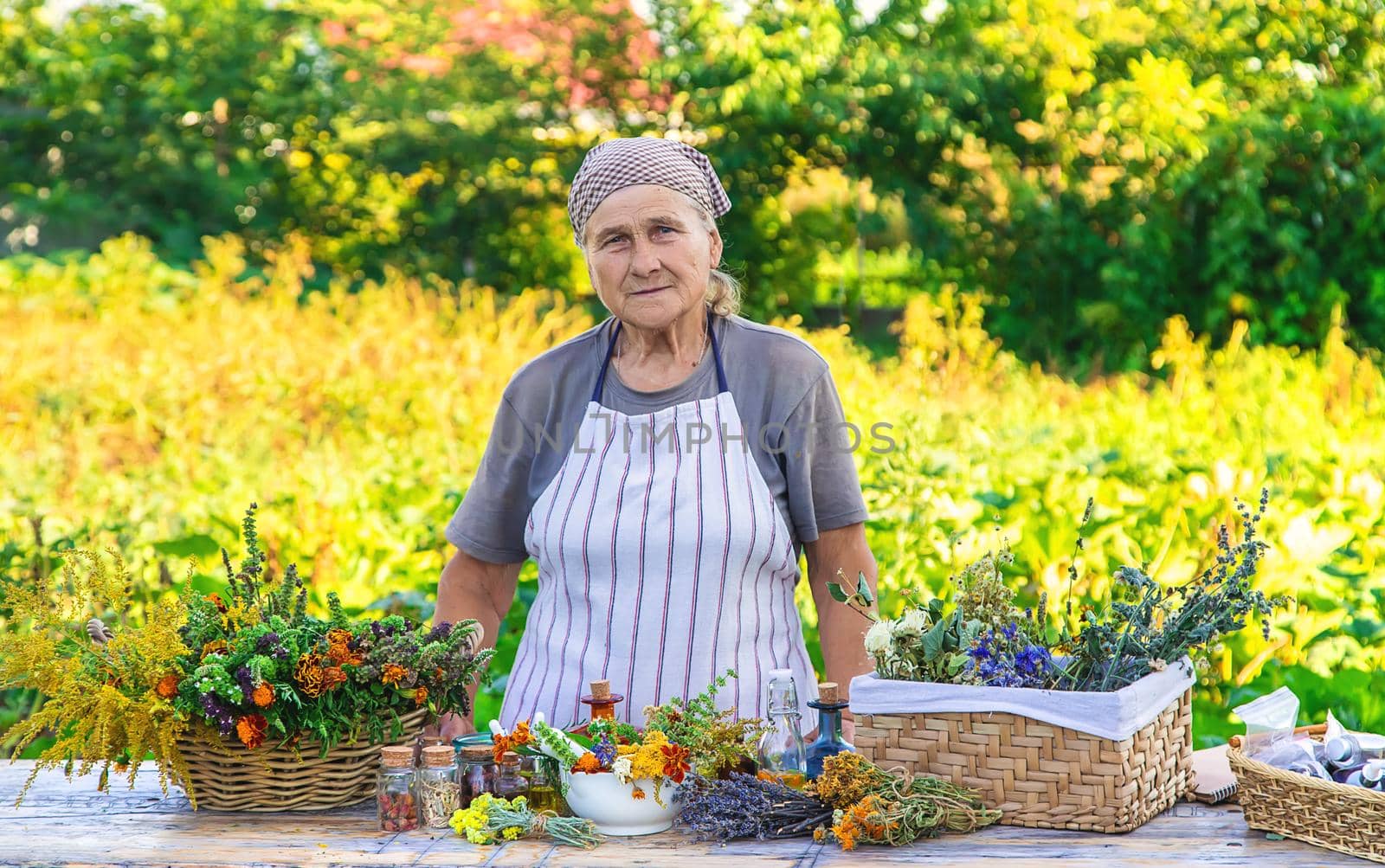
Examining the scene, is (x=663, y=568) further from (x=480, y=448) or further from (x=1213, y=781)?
(x=480, y=448)

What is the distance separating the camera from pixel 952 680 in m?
1.90

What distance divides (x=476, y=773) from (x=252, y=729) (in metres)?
0.31

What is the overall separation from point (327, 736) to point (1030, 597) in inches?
97.6

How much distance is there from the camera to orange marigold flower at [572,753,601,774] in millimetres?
1898

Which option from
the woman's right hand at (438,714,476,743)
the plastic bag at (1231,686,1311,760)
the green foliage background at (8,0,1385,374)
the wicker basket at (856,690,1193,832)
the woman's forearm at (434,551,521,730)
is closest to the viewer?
the wicker basket at (856,690,1193,832)

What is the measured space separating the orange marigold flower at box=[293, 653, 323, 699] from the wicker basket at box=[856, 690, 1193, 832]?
73 cm

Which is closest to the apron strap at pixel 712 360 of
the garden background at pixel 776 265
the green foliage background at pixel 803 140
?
the garden background at pixel 776 265

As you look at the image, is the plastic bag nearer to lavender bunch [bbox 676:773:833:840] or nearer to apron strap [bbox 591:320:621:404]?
lavender bunch [bbox 676:773:833:840]

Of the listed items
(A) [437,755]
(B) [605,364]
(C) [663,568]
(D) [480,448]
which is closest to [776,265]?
(D) [480,448]

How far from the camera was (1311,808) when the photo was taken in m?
1.79

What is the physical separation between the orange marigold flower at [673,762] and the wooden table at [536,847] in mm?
82

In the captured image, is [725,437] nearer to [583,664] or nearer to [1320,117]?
[583,664]

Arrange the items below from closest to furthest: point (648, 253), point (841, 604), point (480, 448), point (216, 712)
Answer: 1. point (216, 712)
2. point (648, 253)
3. point (841, 604)
4. point (480, 448)

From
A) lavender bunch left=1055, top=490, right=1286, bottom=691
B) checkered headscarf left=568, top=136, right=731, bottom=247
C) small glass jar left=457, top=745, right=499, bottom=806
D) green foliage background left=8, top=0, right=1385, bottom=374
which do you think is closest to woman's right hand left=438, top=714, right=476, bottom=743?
small glass jar left=457, top=745, right=499, bottom=806
